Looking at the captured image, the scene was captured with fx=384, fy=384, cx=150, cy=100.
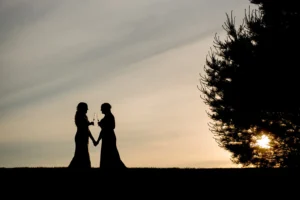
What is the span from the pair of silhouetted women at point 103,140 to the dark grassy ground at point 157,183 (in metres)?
2.38

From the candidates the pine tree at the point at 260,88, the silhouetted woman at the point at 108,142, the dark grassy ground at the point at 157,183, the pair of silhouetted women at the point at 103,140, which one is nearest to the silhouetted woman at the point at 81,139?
the pair of silhouetted women at the point at 103,140

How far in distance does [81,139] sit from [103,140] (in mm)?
658

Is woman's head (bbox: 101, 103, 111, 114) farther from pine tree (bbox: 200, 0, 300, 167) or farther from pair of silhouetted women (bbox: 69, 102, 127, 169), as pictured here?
pine tree (bbox: 200, 0, 300, 167)

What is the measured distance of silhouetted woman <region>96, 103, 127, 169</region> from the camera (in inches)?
452

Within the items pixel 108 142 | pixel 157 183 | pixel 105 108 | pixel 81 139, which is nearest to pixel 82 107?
pixel 105 108

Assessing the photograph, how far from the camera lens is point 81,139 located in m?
11.5

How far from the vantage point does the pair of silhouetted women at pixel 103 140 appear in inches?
450

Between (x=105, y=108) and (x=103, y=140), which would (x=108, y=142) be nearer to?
(x=103, y=140)

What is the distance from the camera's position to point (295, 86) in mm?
18500

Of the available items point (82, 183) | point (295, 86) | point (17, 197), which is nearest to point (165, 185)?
point (82, 183)

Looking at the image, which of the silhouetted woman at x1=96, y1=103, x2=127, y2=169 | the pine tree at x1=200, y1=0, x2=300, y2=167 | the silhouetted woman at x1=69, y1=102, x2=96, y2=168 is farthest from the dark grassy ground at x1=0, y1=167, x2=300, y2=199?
the pine tree at x1=200, y1=0, x2=300, y2=167

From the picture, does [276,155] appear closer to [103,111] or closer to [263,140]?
[263,140]

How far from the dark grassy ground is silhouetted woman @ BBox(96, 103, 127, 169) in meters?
2.33

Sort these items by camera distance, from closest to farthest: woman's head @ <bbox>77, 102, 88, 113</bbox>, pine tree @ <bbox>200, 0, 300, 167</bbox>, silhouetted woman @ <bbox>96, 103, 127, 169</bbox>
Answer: woman's head @ <bbox>77, 102, 88, 113</bbox>, silhouetted woman @ <bbox>96, 103, 127, 169</bbox>, pine tree @ <bbox>200, 0, 300, 167</bbox>
